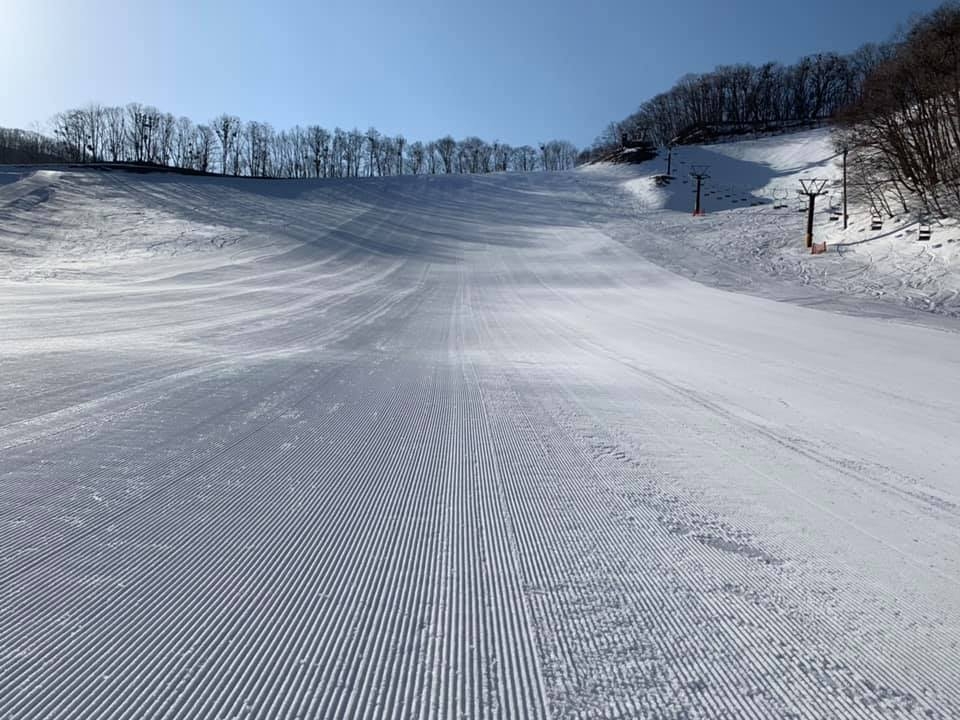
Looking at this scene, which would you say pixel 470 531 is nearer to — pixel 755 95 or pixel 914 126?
pixel 914 126

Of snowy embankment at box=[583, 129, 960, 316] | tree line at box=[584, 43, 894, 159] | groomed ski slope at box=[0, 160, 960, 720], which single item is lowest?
groomed ski slope at box=[0, 160, 960, 720]

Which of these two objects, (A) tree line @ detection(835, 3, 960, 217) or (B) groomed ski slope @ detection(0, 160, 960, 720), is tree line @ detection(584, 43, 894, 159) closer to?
(A) tree line @ detection(835, 3, 960, 217)

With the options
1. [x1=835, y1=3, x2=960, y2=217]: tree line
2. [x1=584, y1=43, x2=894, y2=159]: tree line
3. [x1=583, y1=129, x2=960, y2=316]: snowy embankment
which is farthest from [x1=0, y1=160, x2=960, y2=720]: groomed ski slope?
[x1=584, y1=43, x2=894, y2=159]: tree line

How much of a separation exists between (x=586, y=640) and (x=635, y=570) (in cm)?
59

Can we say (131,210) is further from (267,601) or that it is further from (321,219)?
(267,601)

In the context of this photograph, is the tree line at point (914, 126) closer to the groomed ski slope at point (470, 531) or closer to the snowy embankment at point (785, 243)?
the snowy embankment at point (785, 243)

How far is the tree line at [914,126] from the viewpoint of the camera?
26.6 m

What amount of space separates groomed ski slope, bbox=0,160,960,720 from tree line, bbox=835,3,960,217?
2391cm

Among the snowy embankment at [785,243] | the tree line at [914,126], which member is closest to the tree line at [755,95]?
the snowy embankment at [785,243]

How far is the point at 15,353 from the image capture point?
23.0 feet

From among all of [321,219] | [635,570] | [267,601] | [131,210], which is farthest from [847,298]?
[131,210]

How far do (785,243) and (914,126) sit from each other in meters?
7.59

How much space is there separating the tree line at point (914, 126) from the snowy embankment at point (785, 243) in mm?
1424

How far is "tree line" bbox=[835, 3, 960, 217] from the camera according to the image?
87.2ft
